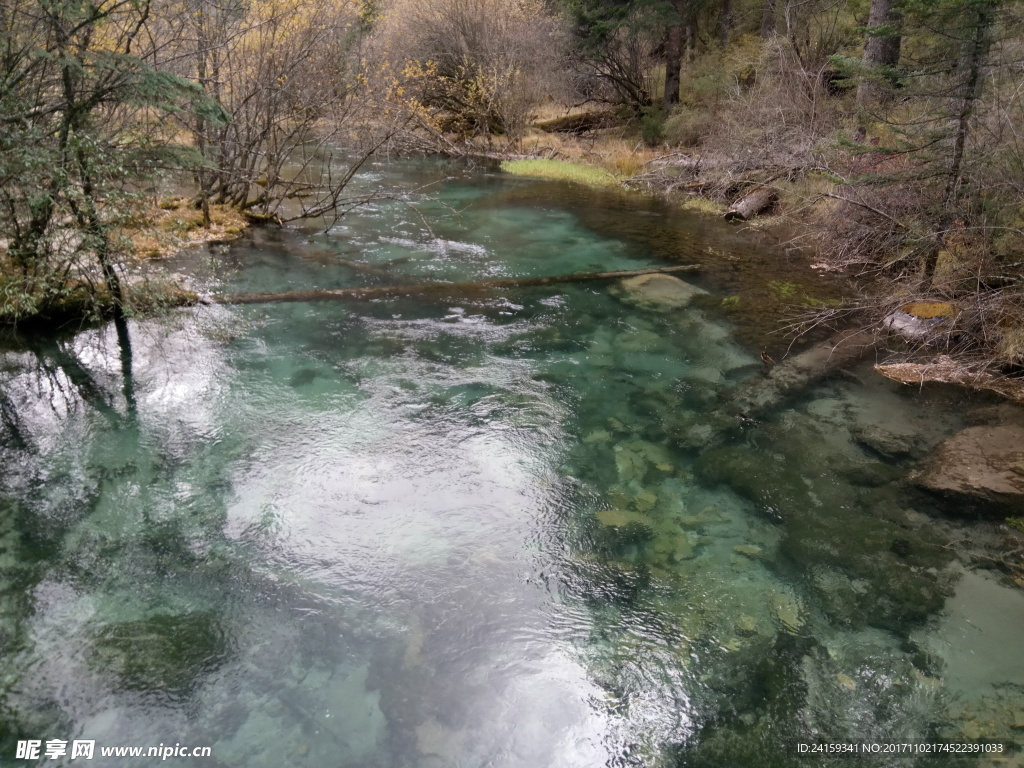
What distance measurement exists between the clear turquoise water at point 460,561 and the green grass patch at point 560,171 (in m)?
12.4

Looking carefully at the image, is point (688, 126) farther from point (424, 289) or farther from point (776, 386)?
point (776, 386)

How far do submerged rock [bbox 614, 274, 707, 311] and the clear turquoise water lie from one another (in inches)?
66.0

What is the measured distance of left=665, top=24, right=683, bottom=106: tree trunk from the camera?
20625mm

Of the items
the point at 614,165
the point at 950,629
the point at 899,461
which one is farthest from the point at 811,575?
the point at 614,165

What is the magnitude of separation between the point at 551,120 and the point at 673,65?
5.30 meters

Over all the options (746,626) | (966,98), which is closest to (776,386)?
(746,626)

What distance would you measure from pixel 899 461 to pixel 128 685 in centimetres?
658

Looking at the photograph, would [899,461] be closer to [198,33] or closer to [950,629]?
[950,629]

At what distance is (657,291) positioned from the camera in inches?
410

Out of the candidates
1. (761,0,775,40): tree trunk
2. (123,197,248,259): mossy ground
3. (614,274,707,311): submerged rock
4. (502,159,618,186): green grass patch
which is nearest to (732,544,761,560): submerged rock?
(614,274,707,311): submerged rock

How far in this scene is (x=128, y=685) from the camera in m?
3.80

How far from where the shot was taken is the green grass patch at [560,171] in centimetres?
1950

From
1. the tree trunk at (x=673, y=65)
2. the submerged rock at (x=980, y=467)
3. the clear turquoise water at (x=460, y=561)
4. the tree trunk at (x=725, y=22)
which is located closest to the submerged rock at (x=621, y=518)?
the clear turquoise water at (x=460, y=561)

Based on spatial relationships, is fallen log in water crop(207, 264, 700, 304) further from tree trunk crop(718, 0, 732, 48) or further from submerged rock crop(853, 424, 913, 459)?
tree trunk crop(718, 0, 732, 48)
